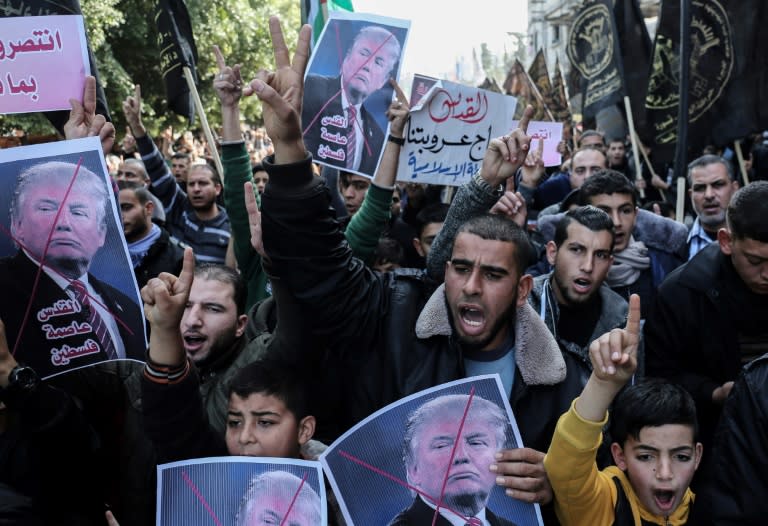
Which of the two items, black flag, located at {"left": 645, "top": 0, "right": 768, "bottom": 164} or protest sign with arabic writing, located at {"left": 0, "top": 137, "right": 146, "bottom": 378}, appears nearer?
protest sign with arabic writing, located at {"left": 0, "top": 137, "right": 146, "bottom": 378}

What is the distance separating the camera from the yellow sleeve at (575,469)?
1.77m

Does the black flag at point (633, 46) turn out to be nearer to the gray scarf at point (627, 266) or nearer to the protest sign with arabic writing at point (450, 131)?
the protest sign with arabic writing at point (450, 131)

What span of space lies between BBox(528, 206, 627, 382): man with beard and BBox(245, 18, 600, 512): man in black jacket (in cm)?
95

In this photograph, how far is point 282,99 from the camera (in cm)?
192

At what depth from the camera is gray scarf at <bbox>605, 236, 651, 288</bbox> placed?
3646 millimetres

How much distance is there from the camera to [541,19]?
2685 inches

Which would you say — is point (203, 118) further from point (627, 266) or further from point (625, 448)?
point (625, 448)

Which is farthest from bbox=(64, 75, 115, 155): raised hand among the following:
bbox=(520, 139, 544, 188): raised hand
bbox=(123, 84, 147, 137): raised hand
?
Result: bbox=(520, 139, 544, 188): raised hand

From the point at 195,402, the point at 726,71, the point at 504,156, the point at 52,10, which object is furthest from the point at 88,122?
the point at 726,71

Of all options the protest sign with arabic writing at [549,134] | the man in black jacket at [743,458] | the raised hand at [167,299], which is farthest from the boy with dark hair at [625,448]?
the protest sign with arabic writing at [549,134]

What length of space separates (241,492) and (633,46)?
22.4ft

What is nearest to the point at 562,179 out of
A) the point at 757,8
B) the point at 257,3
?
the point at 757,8

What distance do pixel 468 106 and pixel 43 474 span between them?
→ 2655 millimetres

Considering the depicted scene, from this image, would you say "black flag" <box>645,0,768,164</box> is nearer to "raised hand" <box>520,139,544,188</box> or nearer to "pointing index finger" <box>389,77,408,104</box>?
"raised hand" <box>520,139,544,188</box>
